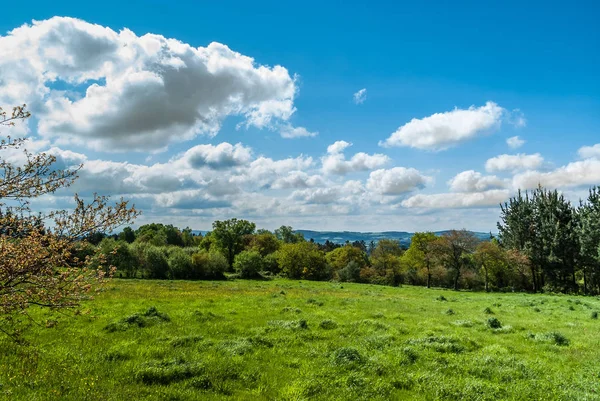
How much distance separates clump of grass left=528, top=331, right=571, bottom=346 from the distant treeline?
48612 mm

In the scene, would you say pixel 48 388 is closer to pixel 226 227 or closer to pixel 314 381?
pixel 314 381

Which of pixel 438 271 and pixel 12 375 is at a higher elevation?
pixel 12 375

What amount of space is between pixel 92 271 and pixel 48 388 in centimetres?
469

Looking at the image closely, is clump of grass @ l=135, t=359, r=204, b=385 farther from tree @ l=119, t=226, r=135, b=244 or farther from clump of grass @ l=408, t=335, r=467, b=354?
tree @ l=119, t=226, r=135, b=244

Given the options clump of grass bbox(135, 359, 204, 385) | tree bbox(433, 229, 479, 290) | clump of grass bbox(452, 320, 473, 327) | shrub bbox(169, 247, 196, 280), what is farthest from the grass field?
shrub bbox(169, 247, 196, 280)

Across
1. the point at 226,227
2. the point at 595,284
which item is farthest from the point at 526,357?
the point at 226,227

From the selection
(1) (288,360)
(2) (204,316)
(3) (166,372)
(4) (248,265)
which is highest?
(3) (166,372)

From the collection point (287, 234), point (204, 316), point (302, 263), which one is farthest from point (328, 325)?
point (287, 234)

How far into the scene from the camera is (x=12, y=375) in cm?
1010

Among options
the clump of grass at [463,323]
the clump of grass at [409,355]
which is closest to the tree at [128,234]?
the clump of grass at [463,323]

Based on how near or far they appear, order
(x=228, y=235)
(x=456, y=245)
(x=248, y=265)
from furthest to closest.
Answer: (x=228, y=235)
(x=248, y=265)
(x=456, y=245)

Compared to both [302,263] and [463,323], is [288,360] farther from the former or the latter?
[302,263]

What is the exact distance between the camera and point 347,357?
41.7 ft

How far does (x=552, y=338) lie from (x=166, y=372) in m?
17.2
